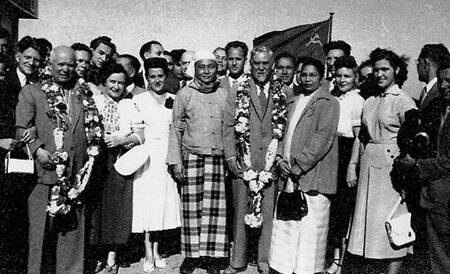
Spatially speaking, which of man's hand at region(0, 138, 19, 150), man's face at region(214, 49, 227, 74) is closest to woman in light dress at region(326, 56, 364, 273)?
man's face at region(214, 49, 227, 74)

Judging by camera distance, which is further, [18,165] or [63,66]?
[63,66]

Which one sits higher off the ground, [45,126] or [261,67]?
[261,67]

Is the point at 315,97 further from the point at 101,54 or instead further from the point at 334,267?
the point at 101,54

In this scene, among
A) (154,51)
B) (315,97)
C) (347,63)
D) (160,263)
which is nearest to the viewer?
(315,97)

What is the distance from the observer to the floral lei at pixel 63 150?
4875 millimetres

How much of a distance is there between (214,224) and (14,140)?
8.13 feet

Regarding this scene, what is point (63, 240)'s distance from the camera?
16.8 ft

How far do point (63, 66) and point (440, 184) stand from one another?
13.0ft

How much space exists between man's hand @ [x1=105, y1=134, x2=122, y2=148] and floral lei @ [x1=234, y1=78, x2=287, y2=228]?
1407mm

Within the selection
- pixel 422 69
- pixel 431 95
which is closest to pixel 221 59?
pixel 422 69

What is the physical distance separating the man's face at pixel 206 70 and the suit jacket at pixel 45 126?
4.90 feet

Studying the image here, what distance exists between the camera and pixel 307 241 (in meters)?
→ 5.21

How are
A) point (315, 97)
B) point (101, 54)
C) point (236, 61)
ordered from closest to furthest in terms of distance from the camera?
point (315, 97) → point (236, 61) → point (101, 54)

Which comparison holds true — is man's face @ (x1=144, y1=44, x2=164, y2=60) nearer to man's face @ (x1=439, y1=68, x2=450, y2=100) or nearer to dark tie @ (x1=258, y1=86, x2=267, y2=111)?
dark tie @ (x1=258, y1=86, x2=267, y2=111)
